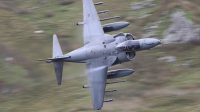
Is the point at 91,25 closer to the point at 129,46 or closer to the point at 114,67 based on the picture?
the point at 114,67

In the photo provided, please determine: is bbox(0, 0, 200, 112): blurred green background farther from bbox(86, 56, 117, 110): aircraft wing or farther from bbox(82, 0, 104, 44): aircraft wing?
bbox(82, 0, 104, 44): aircraft wing

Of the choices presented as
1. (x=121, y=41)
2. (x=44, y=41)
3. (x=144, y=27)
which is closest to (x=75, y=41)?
(x=44, y=41)

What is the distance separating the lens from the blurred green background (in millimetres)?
34844

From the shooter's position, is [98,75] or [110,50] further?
[98,75]

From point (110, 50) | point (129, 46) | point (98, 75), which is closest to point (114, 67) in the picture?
point (98, 75)

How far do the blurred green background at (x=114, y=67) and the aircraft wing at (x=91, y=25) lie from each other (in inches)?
170

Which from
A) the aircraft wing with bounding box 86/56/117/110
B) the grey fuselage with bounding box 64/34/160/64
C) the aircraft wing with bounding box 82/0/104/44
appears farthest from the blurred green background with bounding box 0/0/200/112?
the aircraft wing with bounding box 82/0/104/44

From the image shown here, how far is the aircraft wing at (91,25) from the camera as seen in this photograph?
113ft

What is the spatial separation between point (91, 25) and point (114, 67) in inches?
193

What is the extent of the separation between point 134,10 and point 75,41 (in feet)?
23.7

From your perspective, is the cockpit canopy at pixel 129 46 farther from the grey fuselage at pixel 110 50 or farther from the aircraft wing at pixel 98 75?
the aircraft wing at pixel 98 75

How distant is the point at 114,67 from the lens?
3803cm

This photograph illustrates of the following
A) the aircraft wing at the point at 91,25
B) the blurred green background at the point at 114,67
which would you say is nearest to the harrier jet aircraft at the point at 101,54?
the aircraft wing at the point at 91,25

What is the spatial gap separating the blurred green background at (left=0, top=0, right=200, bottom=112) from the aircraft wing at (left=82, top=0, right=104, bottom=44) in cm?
431
